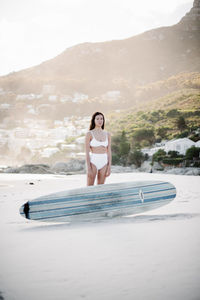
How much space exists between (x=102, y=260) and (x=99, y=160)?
1903mm

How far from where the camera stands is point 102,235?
2594 millimetres

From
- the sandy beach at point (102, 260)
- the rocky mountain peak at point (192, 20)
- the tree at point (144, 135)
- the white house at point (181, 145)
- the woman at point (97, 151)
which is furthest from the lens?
the rocky mountain peak at point (192, 20)

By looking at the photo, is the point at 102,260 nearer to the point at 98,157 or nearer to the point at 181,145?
the point at 98,157

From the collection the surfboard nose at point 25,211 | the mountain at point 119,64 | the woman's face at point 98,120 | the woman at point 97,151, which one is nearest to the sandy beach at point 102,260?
the surfboard nose at point 25,211

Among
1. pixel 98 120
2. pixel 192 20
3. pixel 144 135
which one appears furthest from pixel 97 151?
pixel 192 20

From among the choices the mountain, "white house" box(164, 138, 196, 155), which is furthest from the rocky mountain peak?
"white house" box(164, 138, 196, 155)

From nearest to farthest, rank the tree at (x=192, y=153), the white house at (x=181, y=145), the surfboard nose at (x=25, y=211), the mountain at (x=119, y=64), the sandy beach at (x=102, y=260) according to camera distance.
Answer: the sandy beach at (x=102, y=260)
the surfboard nose at (x=25, y=211)
the tree at (x=192, y=153)
the white house at (x=181, y=145)
the mountain at (x=119, y=64)

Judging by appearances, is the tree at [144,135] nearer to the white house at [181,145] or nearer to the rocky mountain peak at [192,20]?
the white house at [181,145]

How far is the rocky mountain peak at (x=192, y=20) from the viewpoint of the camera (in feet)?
396

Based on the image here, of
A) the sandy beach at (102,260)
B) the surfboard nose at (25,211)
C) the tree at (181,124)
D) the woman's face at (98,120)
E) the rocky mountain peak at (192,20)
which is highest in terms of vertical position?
the rocky mountain peak at (192,20)

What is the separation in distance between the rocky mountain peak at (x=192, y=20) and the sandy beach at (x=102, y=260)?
138m

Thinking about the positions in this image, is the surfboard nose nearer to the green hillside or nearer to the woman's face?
the woman's face

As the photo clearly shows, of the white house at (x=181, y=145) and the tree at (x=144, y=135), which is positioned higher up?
the tree at (x=144, y=135)

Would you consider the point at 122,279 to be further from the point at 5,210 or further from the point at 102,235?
the point at 5,210
